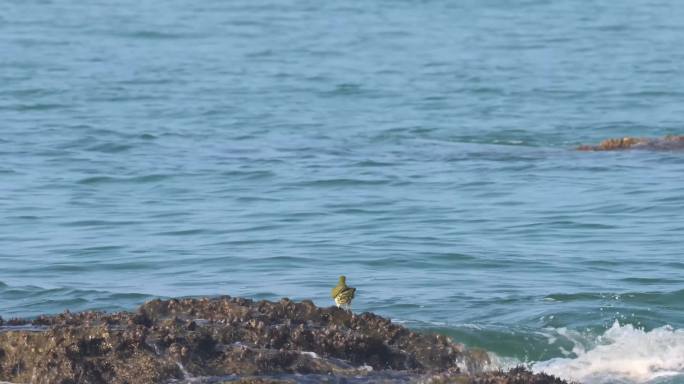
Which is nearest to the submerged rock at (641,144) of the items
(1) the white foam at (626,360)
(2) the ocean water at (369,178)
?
(2) the ocean water at (369,178)

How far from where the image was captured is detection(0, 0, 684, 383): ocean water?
12.0m

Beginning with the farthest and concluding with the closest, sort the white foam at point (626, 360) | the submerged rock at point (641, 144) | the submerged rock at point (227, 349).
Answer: the submerged rock at point (641, 144), the white foam at point (626, 360), the submerged rock at point (227, 349)

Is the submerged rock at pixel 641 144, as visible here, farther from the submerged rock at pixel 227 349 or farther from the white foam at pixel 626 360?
the submerged rock at pixel 227 349

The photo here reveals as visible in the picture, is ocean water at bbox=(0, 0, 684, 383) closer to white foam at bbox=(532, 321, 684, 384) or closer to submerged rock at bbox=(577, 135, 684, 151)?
white foam at bbox=(532, 321, 684, 384)

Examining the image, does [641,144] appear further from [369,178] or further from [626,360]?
[626,360]

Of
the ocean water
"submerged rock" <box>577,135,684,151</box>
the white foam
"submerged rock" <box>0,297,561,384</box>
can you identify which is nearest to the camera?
"submerged rock" <box>0,297,561,384</box>

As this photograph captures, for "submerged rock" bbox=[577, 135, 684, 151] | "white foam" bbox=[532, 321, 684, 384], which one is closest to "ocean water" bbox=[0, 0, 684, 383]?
"white foam" bbox=[532, 321, 684, 384]

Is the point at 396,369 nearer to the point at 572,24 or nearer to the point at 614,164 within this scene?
the point at 614,164

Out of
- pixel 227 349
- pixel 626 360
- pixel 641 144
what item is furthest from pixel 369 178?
pixel 227 349

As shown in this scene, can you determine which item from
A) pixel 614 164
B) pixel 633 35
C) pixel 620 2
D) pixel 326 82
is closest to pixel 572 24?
pixel 633 35

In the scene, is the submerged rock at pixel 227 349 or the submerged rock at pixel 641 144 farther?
the submerged rock at pixel 641 144

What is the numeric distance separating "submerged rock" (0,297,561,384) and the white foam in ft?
2.95

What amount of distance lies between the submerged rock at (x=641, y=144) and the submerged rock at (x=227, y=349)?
12.7m

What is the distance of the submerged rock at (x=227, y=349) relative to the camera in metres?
7.66
